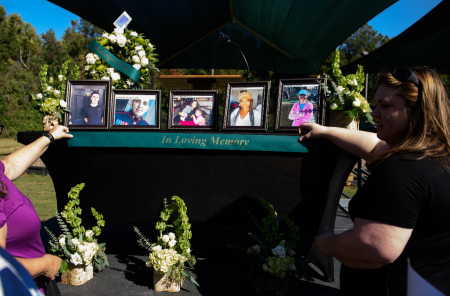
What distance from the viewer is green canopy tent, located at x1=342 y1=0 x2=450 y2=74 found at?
14.6 ft

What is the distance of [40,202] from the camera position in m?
5.44

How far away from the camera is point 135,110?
2.37m

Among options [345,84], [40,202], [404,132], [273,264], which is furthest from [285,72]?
[40,202]

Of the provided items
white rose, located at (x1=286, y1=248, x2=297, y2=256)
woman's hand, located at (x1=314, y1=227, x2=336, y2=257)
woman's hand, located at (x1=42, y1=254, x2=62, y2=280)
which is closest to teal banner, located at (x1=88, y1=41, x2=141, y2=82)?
woman's hand, located at (x1=42, y1=254, x2=62, y2=280)

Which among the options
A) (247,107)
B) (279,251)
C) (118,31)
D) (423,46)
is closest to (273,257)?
(279,251)

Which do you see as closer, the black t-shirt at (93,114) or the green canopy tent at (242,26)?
the black t-shirt at (93,114)

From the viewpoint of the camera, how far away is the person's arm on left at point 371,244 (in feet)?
2.82

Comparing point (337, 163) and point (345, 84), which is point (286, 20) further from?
point (337, 163)

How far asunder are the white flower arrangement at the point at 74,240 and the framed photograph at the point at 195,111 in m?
0.84

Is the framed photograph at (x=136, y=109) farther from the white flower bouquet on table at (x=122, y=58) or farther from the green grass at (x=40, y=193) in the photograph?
the green grass at (x=40, y=193)

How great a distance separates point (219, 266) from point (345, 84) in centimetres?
177

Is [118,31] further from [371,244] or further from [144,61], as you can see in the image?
[371,244]

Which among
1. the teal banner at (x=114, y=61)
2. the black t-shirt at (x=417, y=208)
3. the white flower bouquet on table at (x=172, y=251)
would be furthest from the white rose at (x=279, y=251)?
the teal banner at (x=114, y=61)

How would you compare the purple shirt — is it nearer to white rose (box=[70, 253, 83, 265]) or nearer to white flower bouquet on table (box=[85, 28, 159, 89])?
white rose (box=[70, 253, 83, 265])
